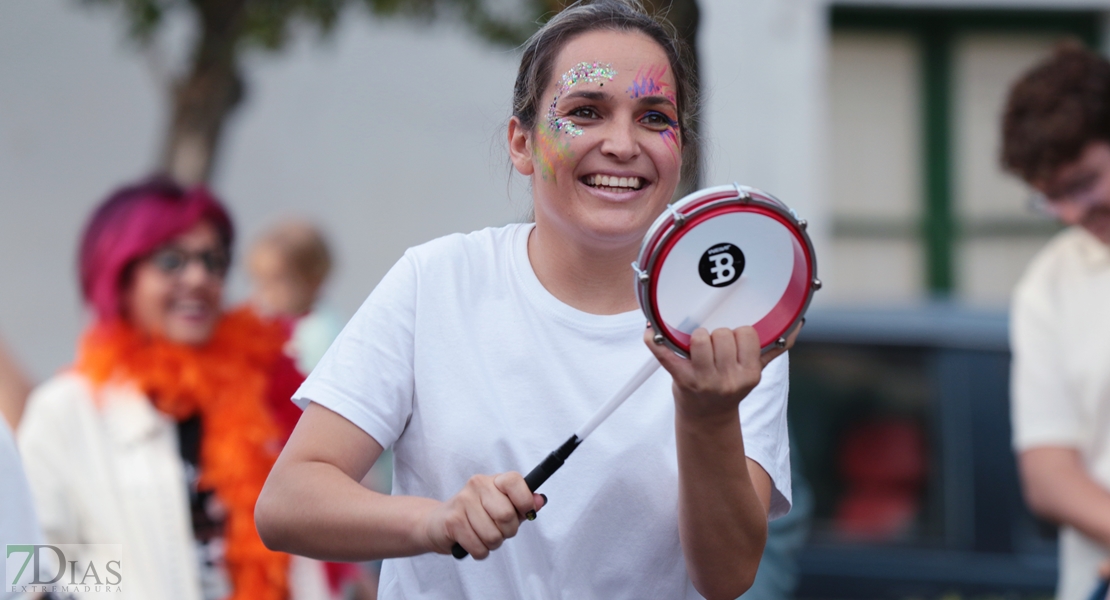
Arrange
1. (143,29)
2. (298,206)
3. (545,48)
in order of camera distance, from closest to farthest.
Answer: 1. (545,48)
2. (143,29)
3. (298,206)

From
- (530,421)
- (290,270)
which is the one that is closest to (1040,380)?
(530,421)

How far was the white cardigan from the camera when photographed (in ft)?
9.30

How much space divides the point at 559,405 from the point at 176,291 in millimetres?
1729

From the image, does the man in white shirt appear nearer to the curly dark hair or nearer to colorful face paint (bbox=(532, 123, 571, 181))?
the curly dark hair

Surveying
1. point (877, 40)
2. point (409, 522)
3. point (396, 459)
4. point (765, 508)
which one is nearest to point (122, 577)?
point (396, 459)

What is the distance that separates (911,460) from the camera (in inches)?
157

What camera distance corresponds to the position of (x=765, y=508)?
1745 mm

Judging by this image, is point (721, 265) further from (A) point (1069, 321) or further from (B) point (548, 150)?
(A) point (1069, 321)

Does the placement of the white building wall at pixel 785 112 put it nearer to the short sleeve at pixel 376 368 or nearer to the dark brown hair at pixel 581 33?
the dark brown hair at pixel 581 33

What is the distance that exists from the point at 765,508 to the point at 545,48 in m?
0.76

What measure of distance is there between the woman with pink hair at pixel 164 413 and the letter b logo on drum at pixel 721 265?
5.59 feet

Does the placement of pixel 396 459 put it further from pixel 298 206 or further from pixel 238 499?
pixel 298 206

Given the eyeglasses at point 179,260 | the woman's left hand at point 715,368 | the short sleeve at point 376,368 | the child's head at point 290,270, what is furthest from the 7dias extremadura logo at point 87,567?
the child's head at point 290,270

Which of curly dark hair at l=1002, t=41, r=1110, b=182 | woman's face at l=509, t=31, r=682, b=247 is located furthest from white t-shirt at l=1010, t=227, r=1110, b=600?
woman's face at l=509, t=31, r=682, b=247
